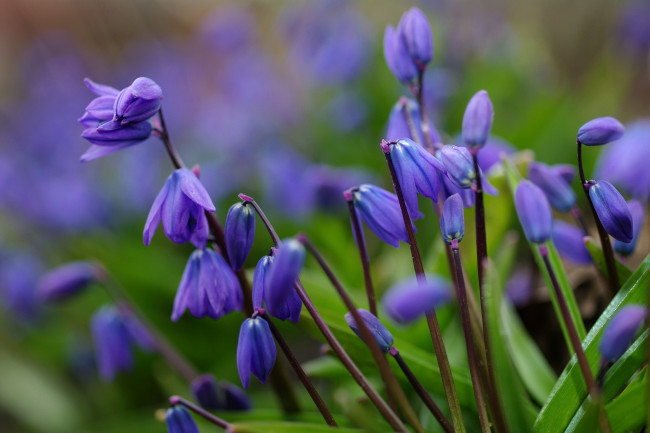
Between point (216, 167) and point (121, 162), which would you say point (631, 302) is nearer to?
point (216, 167)

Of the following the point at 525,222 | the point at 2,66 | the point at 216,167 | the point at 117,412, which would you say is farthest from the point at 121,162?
the point at 2,66

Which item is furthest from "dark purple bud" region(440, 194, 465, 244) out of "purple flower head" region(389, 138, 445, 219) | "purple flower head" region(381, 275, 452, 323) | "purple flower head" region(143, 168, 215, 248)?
"purple flower head" region(143, 168, 215, 248)

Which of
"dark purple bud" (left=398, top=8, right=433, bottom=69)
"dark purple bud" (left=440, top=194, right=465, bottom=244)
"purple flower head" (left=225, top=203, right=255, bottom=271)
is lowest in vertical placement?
"dark purple bud" (left=440, top=194, right=465, bottom=244)

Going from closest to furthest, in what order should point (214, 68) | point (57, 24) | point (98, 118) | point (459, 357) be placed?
point (98, 118) < point (459, 357) < point (214, 68) < point (57, 24)

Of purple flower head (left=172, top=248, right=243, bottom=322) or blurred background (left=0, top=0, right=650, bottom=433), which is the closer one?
purple flower head (left=172, top=248, right=243, bottom=322)

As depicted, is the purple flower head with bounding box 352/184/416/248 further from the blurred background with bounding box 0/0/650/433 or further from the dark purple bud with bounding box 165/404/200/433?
the blurred background with bounding box 0/0/650/433

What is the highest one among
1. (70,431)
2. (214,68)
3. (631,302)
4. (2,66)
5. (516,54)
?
(2,66)

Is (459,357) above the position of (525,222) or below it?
below

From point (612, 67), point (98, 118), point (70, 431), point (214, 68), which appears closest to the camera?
point (98, 118)
